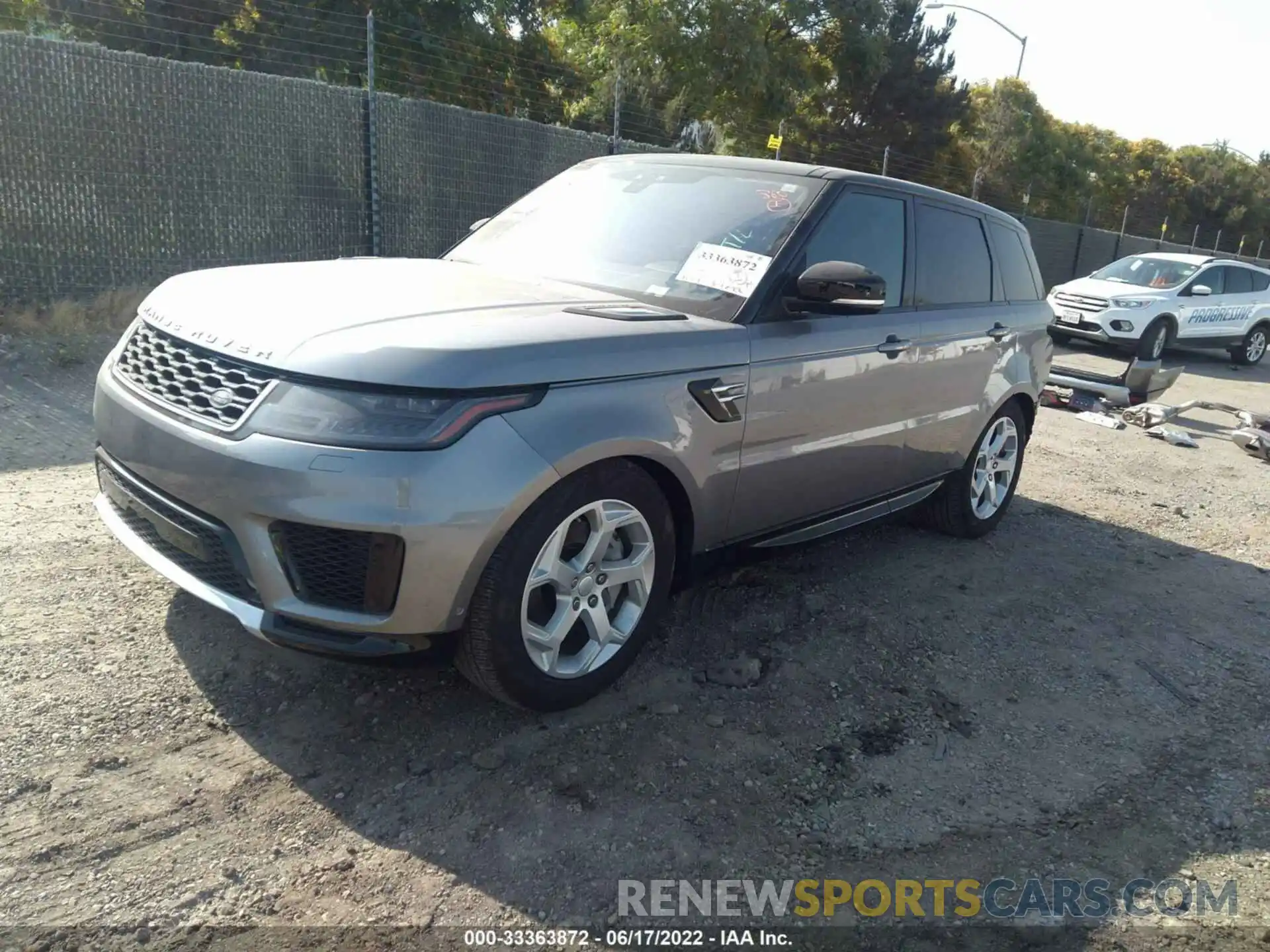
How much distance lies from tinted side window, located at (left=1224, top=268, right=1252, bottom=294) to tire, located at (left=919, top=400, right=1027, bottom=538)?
13341 millimetres

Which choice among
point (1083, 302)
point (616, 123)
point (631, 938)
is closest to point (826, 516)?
point (631, 938)

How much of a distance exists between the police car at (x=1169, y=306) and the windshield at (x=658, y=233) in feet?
37.2


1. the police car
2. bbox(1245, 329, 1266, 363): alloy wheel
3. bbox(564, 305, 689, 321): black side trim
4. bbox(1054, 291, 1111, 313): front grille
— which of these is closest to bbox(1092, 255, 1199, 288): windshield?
the police car

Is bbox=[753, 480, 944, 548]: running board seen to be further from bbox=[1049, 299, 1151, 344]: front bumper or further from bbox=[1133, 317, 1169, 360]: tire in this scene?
bbox=[1133, 317, 1169, 360]: tire

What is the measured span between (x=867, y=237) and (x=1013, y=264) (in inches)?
70.9

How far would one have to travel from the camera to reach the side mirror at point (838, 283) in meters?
3.49

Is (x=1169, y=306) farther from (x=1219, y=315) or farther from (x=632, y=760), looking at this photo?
(x=632, y=760)

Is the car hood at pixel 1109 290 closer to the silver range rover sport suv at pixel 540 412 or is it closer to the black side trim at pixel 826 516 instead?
the black side trim at pixel 826 516

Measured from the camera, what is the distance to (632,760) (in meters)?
2.95

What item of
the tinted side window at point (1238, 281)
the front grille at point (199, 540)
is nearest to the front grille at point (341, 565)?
the front grille at point (199, 540)

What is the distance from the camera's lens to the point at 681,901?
242 cm

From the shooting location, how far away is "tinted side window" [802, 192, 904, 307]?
386 centimetres

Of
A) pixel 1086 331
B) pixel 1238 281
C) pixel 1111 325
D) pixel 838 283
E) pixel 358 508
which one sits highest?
pixel 838 283

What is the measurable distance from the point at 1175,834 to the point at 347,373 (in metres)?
2.81
